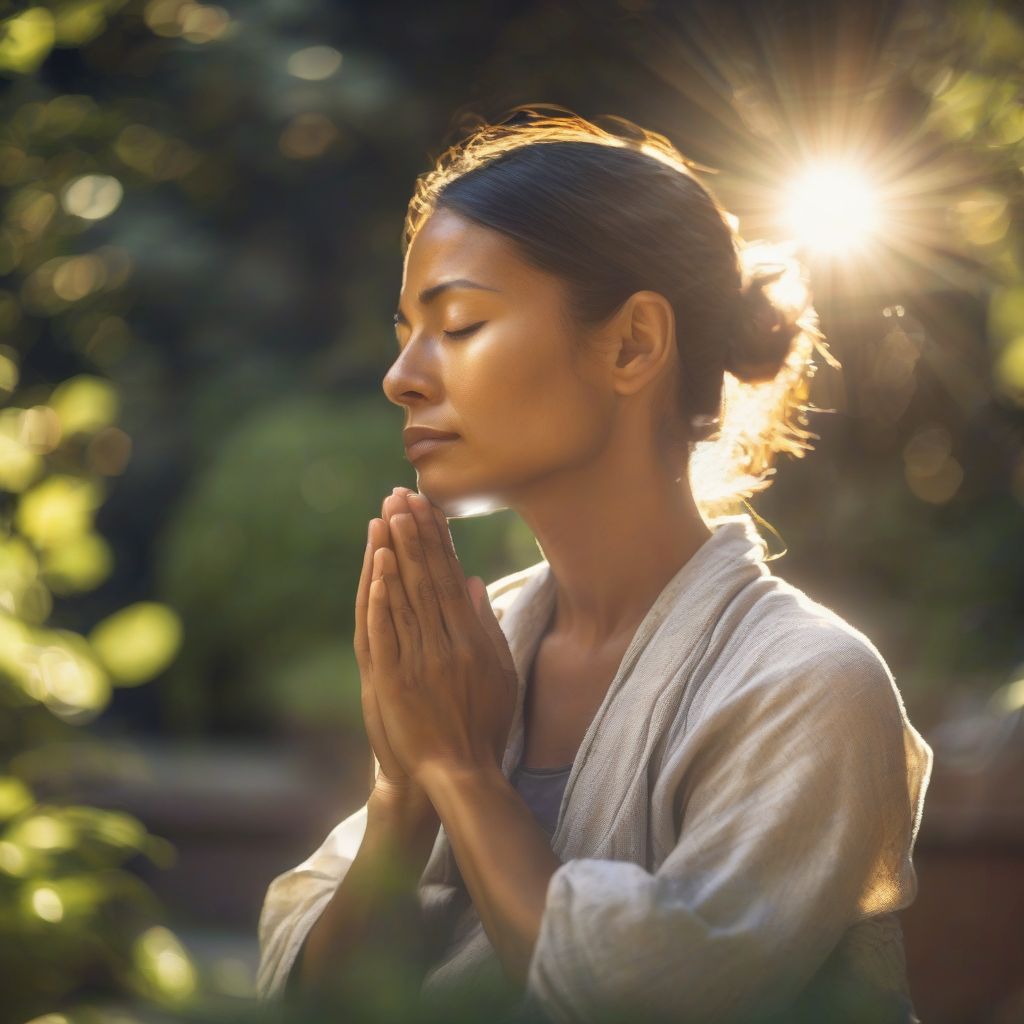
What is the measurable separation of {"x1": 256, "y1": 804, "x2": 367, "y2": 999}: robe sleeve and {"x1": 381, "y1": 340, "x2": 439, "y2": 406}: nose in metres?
0.68

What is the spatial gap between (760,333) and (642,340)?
0.25 meters

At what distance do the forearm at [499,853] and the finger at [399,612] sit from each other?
177mm

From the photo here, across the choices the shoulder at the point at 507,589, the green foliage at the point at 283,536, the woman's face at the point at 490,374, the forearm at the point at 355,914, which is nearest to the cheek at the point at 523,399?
the woman's face at the point at 490,374

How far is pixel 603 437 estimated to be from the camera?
2061 mm

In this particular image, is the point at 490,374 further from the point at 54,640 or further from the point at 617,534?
the point at 54,640

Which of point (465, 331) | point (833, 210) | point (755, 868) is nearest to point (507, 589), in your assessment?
point (465, 331)

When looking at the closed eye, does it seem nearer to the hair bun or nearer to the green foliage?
the hair bun

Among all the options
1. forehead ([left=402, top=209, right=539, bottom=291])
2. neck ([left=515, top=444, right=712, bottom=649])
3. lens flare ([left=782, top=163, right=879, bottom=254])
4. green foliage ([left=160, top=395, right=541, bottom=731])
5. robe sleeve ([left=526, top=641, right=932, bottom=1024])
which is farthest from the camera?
green foliage ([left=160, top=395, right=541, bottom=731])

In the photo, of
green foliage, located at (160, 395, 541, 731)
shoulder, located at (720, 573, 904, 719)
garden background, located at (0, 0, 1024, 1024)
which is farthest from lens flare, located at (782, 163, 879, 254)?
green foliage, located at (160, 395, 541, 731)

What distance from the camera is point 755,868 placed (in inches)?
62.5

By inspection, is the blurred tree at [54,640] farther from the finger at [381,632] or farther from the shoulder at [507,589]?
the shoulder at [507,589]

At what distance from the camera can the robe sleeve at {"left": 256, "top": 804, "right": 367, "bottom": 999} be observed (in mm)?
2041

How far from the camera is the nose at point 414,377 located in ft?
6.46

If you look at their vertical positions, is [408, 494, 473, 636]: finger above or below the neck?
below
